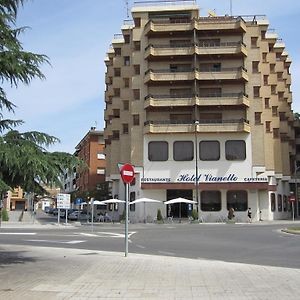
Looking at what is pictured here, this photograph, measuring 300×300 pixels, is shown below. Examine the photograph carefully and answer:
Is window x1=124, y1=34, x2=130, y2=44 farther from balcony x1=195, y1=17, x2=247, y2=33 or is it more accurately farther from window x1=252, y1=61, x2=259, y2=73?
window x1=252, y1=61, x2=259, y2=73

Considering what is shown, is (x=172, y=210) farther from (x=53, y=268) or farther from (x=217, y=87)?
(x=53, y=268)

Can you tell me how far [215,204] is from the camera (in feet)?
191

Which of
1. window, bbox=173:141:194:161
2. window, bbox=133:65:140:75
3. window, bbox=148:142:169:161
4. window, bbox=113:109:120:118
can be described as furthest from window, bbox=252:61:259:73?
window, bbox=113:109:120:118

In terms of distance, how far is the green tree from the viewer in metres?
10.7

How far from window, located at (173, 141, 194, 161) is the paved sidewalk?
44.0m

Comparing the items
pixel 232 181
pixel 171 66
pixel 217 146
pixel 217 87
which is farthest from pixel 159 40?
pixel 232 181

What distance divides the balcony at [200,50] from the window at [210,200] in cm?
1625

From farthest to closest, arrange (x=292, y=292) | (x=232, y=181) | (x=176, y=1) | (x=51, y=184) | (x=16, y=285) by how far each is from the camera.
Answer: (x=176, y=1)
(x=232, y=181)
(x=51, y=184)
(x=16, y=285)
(x=292, y=292)

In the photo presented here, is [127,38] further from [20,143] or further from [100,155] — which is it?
[20,143]

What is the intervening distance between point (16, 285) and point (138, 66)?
52810mm

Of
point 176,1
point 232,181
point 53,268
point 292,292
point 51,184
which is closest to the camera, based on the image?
point 292,292

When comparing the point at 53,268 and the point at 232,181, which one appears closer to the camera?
the point at 53,268

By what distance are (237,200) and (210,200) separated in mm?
3114

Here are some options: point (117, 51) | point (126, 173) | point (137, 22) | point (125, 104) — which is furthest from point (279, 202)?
point (126, 173)
